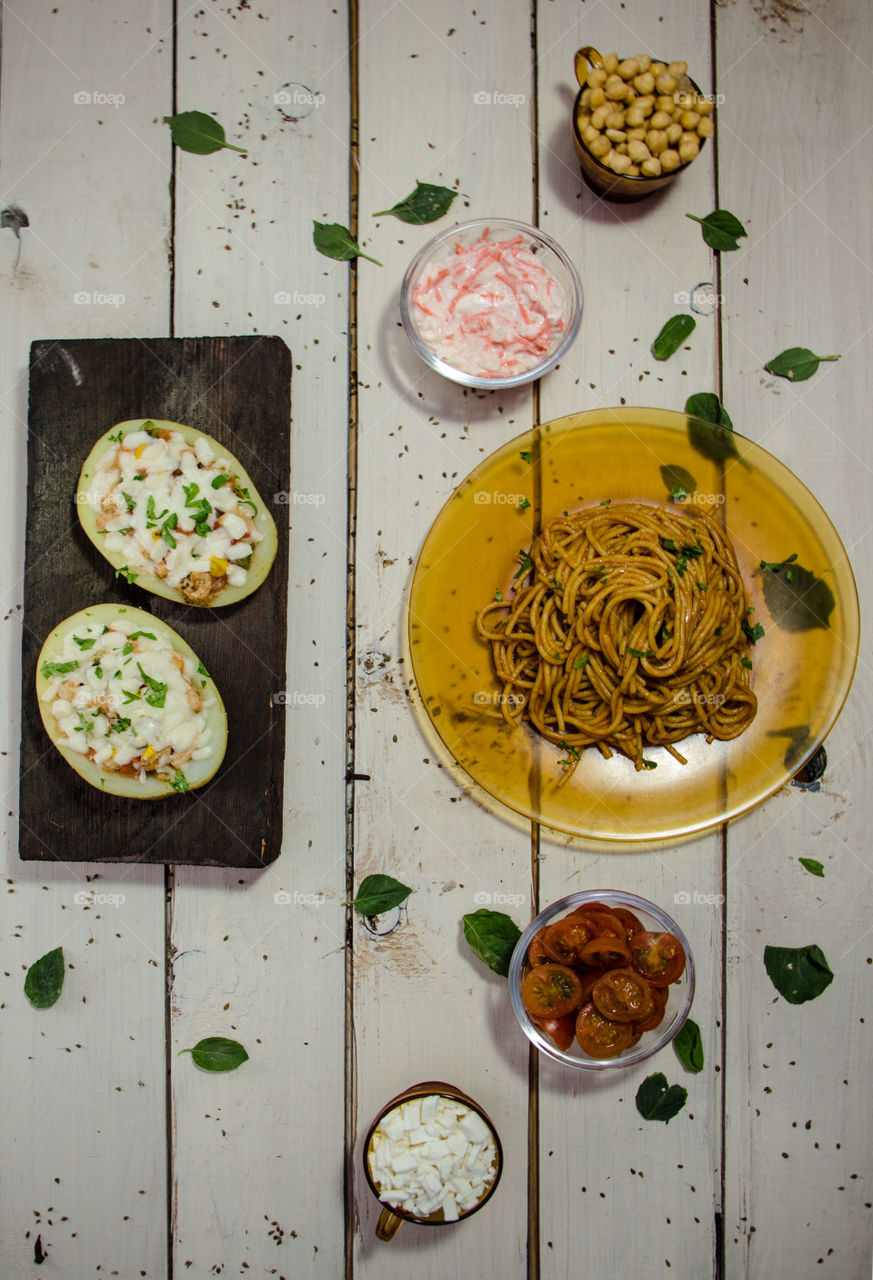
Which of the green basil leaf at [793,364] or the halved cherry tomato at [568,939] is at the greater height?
the green basil leaf at [793,364]

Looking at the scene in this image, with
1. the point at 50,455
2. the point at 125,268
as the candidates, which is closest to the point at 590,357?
the point at 125,268

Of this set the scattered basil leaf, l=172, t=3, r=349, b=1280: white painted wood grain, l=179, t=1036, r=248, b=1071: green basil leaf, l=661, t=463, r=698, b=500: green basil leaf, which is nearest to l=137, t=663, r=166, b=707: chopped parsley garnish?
l=172, t=3, r=349, b=1280: white painted wood grain

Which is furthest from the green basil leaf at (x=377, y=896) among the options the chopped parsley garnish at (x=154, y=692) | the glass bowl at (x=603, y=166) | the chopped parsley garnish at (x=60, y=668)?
the glass bowl at (x=603, y=166)

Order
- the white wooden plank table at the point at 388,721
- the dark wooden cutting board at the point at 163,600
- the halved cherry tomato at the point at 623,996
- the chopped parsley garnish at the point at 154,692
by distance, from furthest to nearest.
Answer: the white wooden plank table at the point at 388,721 < the dark wooden cutting board at the point at 163,600 < the chopped parsley garnish at the point at 154,692 < the halved cherry tomato at the point at 623,996

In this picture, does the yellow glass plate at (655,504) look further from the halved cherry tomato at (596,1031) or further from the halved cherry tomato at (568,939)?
the halved cherry tomato at (596,1031)

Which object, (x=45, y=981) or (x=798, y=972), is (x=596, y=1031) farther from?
(x=45, y=981)

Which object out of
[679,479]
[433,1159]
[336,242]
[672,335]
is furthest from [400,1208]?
[336,242]

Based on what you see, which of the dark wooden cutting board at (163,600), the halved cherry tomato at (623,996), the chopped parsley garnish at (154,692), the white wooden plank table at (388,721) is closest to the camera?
the halved cherry tomato at (623,996)

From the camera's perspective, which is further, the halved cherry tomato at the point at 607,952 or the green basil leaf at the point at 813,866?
the green basil leaf at the point at 813,866
